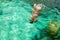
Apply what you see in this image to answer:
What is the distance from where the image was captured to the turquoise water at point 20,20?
2.36 meters

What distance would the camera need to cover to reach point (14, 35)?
235 cm

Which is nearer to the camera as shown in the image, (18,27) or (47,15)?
(18,27)

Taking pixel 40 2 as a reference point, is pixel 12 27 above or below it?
below

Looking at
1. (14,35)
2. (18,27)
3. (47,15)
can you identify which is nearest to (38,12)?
(47,15)

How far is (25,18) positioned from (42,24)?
31cm

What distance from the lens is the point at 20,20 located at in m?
2.66

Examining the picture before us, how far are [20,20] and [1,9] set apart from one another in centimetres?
45

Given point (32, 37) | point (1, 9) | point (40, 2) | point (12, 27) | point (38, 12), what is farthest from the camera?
point (40, 2)

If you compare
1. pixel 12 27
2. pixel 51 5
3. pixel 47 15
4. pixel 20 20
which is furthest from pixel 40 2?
pixel 12 27

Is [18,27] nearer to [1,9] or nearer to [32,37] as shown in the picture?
[32,37]

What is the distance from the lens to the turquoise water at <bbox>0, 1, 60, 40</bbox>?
2359 mm

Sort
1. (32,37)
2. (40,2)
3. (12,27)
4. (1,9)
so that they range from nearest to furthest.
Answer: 1. (32,37)
2. (12,27)
3. (1,9)
4. (40,2)

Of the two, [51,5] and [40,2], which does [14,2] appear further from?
[51,5]

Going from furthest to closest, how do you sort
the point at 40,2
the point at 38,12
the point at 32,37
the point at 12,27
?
the point at 40,2, the point at 38,12, the point at 12,27, the point at 32,37
